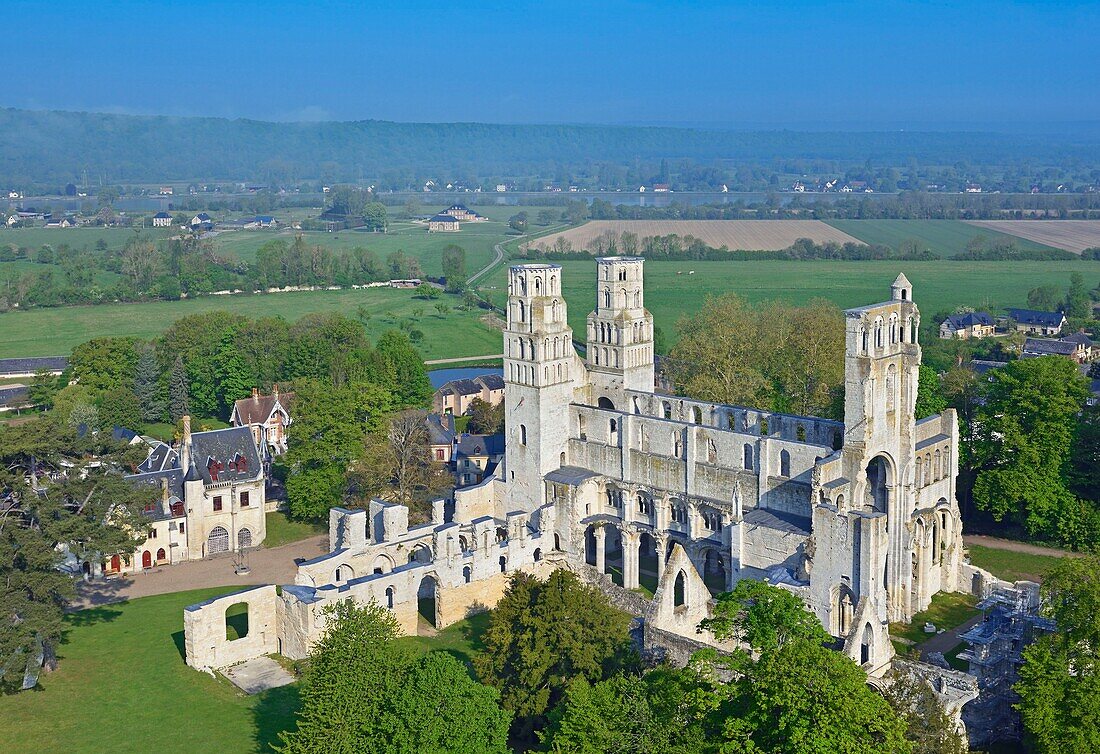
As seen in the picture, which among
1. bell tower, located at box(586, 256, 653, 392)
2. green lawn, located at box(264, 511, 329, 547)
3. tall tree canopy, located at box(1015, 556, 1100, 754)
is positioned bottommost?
green lawn, located at box(264, 511, 329, 547)

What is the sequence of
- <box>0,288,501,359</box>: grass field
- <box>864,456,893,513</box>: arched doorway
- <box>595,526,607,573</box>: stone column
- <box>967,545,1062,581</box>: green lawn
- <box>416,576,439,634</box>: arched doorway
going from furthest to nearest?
<box>0,288,501,359</box>: grass field < <box>595,526,607,573</box>: stone column < <box>967,545,1062,581</box>: green lawn < <box>416,576,439,634</box>: arched doorway < <box>864,456,893,513</box>: arched doorway

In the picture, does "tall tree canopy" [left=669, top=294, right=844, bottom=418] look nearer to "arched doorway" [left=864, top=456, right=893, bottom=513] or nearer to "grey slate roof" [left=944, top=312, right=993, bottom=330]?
"arched doorway" [left=864, top=456, right=893, bottom=513]

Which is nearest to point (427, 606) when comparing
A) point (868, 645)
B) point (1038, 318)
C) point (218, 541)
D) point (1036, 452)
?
point (218, 541)

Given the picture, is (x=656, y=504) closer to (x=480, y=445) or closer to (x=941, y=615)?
(x=941, y=615)

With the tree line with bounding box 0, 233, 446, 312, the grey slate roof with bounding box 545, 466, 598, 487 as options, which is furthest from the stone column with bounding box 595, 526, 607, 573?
the tree line with bounding box 0, 233, 446, 312

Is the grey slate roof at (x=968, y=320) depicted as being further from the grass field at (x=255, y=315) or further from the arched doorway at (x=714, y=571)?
the arched doorway at (x=714, y=571)

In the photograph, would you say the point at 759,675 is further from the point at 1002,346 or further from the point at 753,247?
the point at 753,247
